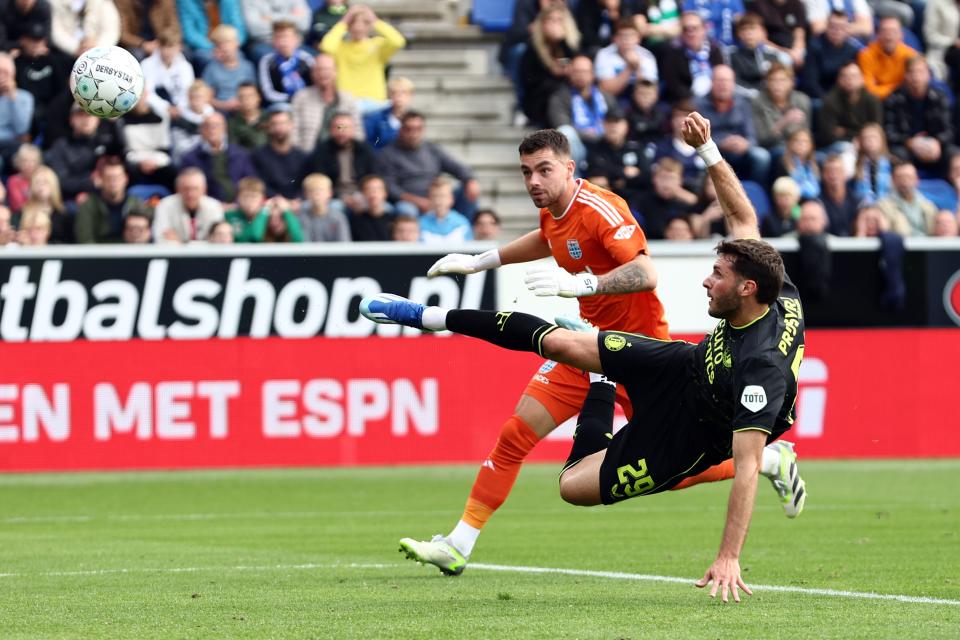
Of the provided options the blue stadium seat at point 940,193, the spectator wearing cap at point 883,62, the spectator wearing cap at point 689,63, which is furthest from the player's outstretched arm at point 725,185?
the spectator wearing cap at point 883,62

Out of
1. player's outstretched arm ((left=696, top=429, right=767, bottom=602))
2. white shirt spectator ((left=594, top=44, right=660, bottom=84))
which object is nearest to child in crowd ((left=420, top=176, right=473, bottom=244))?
white shirt spectator ((left=594, top=44, right=660, bottom=84))

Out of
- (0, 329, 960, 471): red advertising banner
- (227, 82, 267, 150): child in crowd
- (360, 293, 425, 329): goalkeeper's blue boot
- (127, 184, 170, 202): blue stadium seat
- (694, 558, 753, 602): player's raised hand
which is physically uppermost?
(360, 293, 425, 329): goalkeeper's blue boot

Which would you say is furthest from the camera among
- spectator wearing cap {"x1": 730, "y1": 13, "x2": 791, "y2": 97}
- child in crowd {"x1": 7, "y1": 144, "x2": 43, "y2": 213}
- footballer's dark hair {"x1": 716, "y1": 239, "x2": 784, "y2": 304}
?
spectator wearing cap {"x1": 730, "y1": 13, "x2": 791, "y2": 97}

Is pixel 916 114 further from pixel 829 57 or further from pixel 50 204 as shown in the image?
pixel 50 204

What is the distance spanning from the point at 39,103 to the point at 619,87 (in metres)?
7.08

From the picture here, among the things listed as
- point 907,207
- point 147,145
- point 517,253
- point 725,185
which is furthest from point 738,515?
point 907,207

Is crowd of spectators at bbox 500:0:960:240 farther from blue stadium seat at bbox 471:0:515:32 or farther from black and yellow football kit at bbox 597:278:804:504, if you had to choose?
black and yellow football kit at bbox 597:278:804:504

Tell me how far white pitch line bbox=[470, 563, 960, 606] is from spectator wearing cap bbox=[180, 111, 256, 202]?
9.64m

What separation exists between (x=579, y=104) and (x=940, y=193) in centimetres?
482

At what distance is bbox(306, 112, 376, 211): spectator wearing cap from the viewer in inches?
762

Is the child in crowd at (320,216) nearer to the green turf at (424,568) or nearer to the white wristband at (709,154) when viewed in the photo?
the green turf at (424,568)

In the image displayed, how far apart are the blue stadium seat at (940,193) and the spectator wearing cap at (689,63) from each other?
3075 mm

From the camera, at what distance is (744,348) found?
7.97 metres

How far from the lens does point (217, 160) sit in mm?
19125
